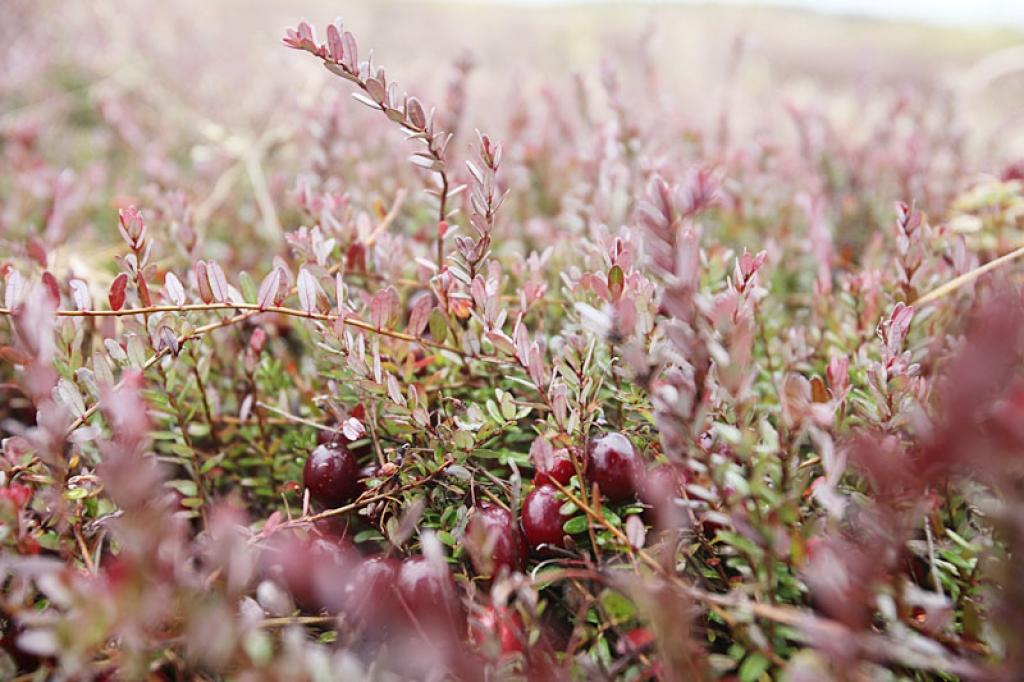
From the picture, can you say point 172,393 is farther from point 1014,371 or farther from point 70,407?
point 1014,371

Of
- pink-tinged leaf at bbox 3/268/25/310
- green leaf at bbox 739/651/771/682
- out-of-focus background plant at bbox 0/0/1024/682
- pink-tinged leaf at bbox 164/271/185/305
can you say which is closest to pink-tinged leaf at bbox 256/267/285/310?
out-of-focus background plant at bbox 0/0/1024/682

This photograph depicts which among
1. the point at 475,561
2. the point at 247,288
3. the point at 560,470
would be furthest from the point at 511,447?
the point at 247,288

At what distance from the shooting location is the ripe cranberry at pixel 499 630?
2.44ft

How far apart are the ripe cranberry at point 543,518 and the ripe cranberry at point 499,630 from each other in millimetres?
125

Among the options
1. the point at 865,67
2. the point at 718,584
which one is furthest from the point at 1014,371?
the point at 865,67

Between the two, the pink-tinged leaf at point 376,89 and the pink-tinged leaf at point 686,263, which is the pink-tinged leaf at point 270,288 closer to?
the pink-tinged leaf at point 376,89

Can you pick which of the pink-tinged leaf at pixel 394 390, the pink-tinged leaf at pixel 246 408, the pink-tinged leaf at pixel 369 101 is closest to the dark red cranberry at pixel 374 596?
the pink-tinged leaf at pixel 394 390

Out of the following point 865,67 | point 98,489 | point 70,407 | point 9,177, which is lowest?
point 98,489

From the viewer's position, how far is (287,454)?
1264 mm

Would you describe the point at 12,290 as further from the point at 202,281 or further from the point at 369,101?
the point at 369,101

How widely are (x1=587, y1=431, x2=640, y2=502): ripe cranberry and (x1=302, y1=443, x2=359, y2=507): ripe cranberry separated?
35cm

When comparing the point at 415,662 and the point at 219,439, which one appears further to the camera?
the point at 219,439

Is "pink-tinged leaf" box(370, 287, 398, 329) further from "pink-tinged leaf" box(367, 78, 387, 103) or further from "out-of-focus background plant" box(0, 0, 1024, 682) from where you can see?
"pink-tinged leaf" box(367, 78, 387, 103)

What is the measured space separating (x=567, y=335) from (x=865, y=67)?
10.2 meters
